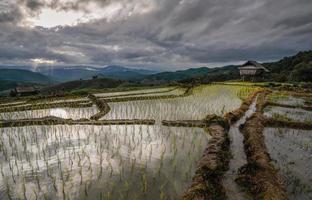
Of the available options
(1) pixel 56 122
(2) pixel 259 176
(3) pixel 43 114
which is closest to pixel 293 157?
(2) pixel 259 176

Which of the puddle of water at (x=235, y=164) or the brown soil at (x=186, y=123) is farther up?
the brown soil at (x=186, y=123)

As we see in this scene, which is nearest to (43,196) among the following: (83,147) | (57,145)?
(83,147)

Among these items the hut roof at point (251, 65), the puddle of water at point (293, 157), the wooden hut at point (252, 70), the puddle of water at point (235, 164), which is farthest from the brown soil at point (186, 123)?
the hut roof at point (251, 65)

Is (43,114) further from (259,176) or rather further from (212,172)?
(259,176)

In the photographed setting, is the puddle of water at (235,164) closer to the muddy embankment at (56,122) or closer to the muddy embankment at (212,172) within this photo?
the muddy embankment at (212,172)

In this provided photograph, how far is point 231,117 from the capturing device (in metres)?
11.0

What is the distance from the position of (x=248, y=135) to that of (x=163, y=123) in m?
3.89

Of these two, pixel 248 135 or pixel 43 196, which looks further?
pixel 248 135

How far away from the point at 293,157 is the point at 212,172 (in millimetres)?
3290

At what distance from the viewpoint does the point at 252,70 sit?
37.4 m

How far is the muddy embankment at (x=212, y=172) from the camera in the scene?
171 inches

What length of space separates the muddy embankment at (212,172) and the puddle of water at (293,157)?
1.47 m

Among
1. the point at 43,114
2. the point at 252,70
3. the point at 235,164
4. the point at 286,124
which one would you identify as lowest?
the point at 235,164

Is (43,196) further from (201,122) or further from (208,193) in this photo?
(201,122)
